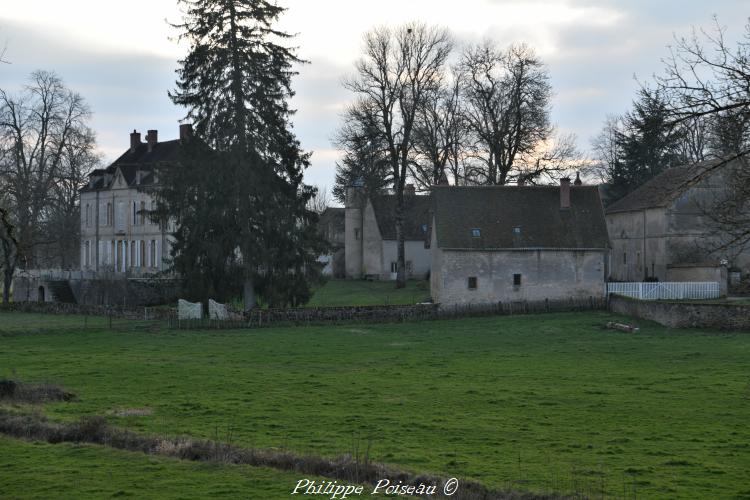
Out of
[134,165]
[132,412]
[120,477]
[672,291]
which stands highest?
[134,165]

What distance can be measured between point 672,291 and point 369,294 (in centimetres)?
1781

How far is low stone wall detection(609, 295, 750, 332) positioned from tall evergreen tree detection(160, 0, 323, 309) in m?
15.6

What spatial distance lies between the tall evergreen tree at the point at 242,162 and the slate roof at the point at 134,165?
23.6 meters

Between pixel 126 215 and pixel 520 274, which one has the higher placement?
pixel 126 215

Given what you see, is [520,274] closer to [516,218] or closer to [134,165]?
[516,218]

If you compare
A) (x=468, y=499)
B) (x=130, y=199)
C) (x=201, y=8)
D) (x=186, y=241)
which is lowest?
(x=468, y=499)

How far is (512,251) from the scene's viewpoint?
47.9 metres

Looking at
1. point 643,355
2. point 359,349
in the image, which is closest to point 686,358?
point 643,355

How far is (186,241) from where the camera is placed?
1692 inches

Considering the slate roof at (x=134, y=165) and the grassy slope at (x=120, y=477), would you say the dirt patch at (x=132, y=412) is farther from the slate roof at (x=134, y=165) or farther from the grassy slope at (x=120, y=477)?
the slate roof at (x=134, y=165)

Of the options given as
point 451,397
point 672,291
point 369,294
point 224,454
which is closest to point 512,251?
point 672,291

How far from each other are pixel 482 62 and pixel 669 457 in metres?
43.4

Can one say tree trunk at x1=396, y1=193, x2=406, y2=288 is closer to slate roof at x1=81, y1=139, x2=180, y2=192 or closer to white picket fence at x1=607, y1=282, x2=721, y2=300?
white picket fence at x1=607, y1=282, x2=721, y2=300

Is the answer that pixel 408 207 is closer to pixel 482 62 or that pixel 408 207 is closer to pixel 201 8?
pixel 482 62
